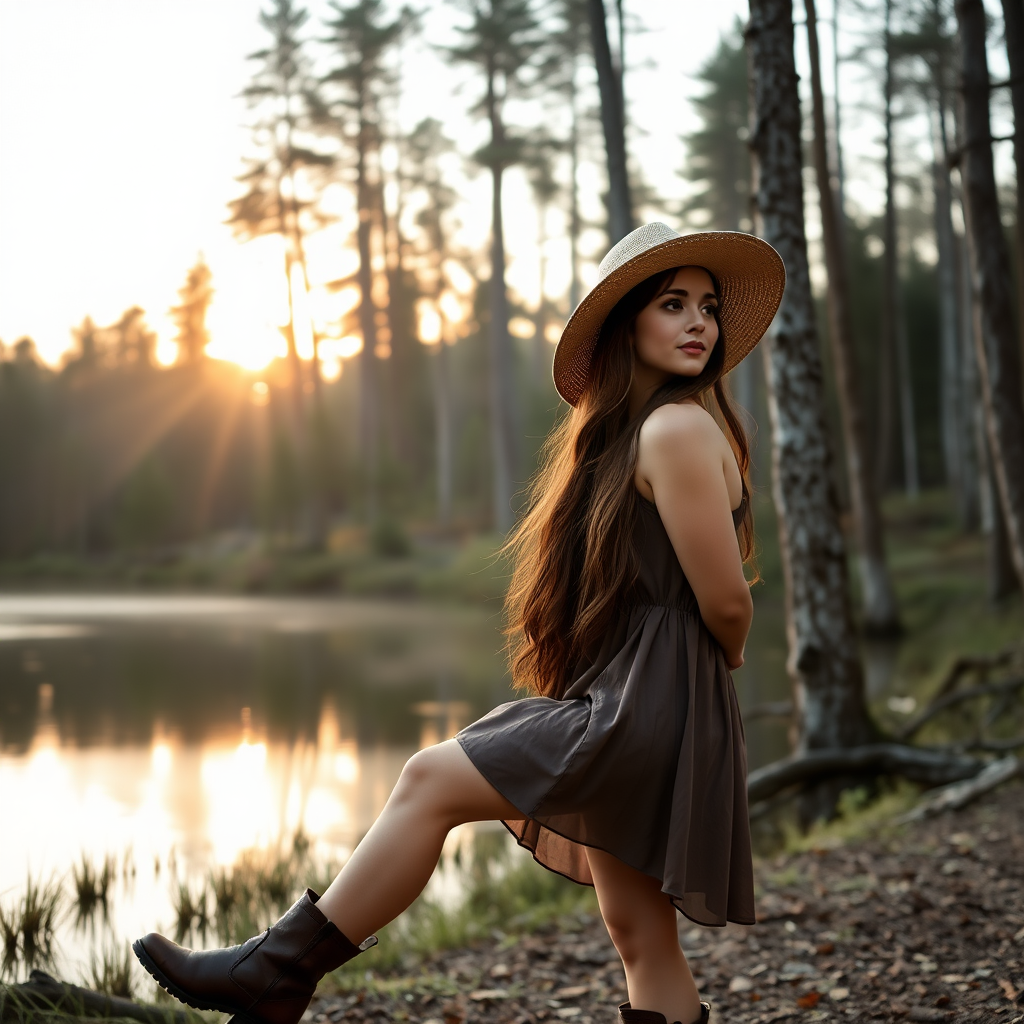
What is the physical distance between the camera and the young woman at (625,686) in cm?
201

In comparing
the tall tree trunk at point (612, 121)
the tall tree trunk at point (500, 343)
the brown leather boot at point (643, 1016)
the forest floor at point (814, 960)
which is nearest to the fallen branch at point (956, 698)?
the forest floor at point (814, 960)

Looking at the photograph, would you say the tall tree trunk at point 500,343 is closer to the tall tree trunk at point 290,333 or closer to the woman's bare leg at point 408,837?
the tall tree trunk at point 290,333

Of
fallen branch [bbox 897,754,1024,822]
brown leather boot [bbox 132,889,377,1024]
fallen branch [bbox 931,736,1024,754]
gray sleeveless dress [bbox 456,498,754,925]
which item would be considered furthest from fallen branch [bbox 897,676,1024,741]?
brown leather boot [bbox 132,889,377,1024]

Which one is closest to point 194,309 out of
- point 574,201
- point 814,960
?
point 574,201

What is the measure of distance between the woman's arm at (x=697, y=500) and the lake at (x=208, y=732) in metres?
2.61

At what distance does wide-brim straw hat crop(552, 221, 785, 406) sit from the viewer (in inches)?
88.7

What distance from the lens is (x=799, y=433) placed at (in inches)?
222

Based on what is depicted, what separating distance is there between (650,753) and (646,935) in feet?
1.54

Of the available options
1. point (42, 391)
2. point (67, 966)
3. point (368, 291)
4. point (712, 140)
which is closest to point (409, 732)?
point (67, 966)

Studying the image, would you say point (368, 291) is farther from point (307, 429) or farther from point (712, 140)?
point (712, 140)

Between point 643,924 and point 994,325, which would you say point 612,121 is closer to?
point 994,325

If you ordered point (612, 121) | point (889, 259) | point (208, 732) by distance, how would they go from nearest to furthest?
point (612, 121) → point (208, 732) → point (889, 259)

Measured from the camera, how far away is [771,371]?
573cm

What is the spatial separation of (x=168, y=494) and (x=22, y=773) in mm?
31820
